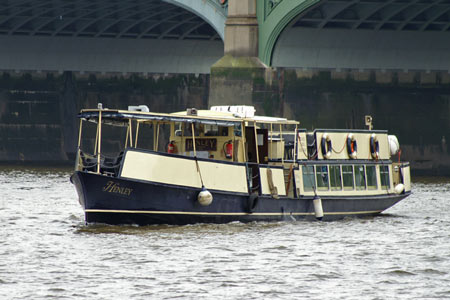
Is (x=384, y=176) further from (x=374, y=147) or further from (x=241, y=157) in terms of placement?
(x=241, y=157)

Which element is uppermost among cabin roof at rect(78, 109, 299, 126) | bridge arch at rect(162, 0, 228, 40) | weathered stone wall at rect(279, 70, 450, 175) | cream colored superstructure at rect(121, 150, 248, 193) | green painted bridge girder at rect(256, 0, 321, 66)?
bridge arch at rect(162, 0, 228, 40)

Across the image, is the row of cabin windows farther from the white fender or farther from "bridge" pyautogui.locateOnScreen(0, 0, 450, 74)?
"bridge" pyautogui.locateOnScreen(0, 0, 450, 74)

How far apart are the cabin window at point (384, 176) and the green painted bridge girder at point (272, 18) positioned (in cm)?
1512

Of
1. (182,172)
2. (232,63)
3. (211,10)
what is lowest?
(182,172)

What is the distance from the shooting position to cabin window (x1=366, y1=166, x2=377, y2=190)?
119ft

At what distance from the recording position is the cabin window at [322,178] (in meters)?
34.2

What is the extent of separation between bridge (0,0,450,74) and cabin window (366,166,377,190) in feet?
51.1

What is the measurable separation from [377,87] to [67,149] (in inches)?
879

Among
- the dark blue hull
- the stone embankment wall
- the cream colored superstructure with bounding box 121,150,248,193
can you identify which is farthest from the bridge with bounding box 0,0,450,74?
the cream colored superstructure with bounding box 121,150,248,193

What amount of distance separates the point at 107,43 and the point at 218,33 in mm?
14249

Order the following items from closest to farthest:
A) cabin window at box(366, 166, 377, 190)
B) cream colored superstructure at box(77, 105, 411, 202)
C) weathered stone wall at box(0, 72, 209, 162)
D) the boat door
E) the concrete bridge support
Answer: cream colored superstructure at box(77, 105, 411, 202) → the boat door → cabin window at box(366, 166, 377, 190) → the concrete bridge support → weathered stone wall at box(0, 72, 209, 162)

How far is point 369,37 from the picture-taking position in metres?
58.8

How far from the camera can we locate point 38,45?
232ft

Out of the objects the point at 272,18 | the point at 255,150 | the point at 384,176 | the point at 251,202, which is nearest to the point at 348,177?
the point at 384,176
